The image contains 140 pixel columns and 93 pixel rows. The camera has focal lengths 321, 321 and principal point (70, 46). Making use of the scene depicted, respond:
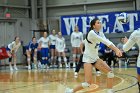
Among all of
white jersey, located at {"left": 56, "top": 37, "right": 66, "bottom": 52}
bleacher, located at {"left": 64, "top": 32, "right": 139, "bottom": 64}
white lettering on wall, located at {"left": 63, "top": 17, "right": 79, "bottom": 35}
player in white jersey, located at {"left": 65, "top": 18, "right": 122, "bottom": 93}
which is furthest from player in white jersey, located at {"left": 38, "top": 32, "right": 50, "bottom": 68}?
player in white jersey, located at {"left": 65, "top": 18, "right": 122, "bottom": 93}

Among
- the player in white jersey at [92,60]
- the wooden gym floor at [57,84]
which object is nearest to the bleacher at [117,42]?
the wooden gym floor at [57,84]

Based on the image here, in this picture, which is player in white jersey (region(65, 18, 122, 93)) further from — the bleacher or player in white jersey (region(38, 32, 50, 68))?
the bleacher

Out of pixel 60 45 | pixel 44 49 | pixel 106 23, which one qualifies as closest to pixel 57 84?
pixel 44 49

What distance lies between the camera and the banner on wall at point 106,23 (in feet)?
67.6

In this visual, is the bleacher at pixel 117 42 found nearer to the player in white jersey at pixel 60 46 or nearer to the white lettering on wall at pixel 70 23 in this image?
the white lettering on wall at pixel 70 23

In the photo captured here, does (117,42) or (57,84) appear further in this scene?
(117,42)

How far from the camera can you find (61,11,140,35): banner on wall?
20.6 m

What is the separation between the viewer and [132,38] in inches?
230

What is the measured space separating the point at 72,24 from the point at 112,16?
283cm

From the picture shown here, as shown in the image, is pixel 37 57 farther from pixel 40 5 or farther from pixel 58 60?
pixel 40 5

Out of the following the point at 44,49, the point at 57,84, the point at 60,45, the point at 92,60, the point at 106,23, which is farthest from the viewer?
the point at 106,23

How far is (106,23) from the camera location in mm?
21375

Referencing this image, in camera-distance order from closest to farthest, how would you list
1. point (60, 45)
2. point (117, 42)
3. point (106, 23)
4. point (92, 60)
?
point (92, 60) → point (60, 45) → point (117, 42) → point (106, 23)

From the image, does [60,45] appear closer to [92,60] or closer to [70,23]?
[70,23]
